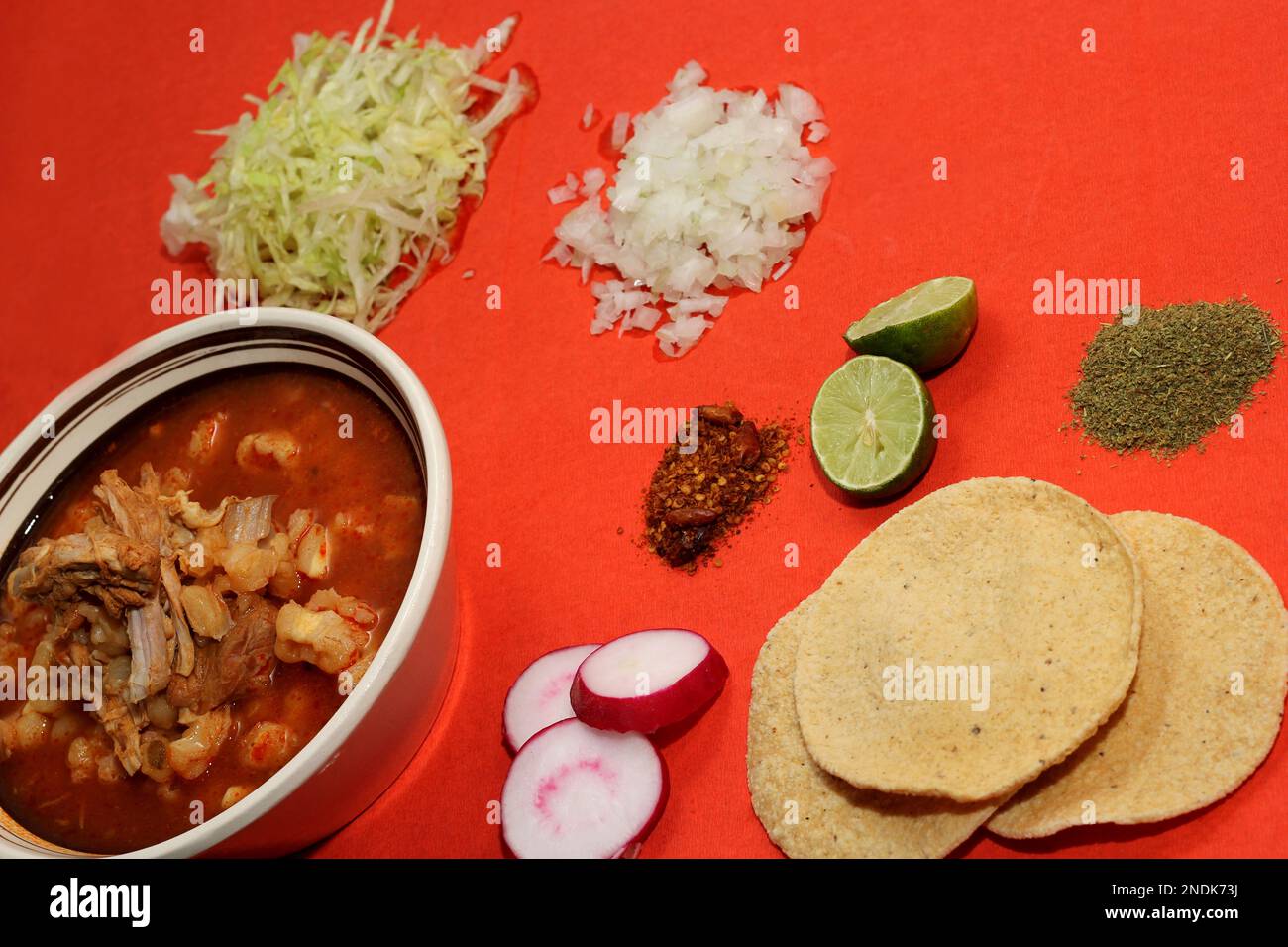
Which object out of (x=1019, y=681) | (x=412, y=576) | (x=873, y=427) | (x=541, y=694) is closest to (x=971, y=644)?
(x=1019, y=681)

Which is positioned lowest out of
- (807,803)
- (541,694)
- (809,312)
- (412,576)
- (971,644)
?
(807,803)

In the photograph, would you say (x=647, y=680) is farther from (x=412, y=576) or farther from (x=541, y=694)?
(x=412, y=576)

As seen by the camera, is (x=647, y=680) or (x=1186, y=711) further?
(x=647, y=680)

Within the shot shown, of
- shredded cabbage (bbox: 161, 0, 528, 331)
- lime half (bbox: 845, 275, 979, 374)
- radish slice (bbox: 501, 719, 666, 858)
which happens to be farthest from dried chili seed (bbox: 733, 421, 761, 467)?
shredded cabbage (bbox: 161, 0, 528, 331)

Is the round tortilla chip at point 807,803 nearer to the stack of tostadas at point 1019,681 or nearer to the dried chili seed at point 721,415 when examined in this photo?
the stack of tostadas at point 1019,681

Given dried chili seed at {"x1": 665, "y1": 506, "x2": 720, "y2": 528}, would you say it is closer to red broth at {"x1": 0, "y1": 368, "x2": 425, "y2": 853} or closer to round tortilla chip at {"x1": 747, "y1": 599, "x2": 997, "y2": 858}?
round tortilla chip at {"x1": 747, "y1": 599, "x2": 997, "y2": 858}
